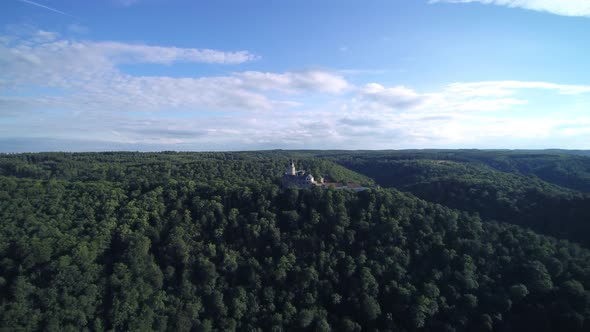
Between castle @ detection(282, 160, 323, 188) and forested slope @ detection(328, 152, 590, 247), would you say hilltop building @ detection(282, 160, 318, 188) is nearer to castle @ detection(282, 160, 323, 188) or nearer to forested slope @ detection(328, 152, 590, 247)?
castle @ detection(282, 160, 323, 188)

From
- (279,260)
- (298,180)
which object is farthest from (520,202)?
(279,260)

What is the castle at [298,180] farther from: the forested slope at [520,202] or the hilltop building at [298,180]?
the forested slope at [520,202]

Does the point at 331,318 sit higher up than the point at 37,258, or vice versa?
the point at 37,258

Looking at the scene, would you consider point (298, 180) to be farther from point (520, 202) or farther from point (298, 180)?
point (520, 202)

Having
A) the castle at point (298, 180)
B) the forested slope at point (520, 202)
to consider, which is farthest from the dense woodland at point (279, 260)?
the castle at point (298, 180)

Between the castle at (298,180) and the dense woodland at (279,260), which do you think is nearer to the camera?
the dense woodland at (279,260)

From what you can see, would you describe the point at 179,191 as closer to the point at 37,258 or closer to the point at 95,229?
the point at 95,229

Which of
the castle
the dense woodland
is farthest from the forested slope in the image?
the castle

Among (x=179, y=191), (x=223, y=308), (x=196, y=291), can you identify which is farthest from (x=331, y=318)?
(x=179, y=191)
